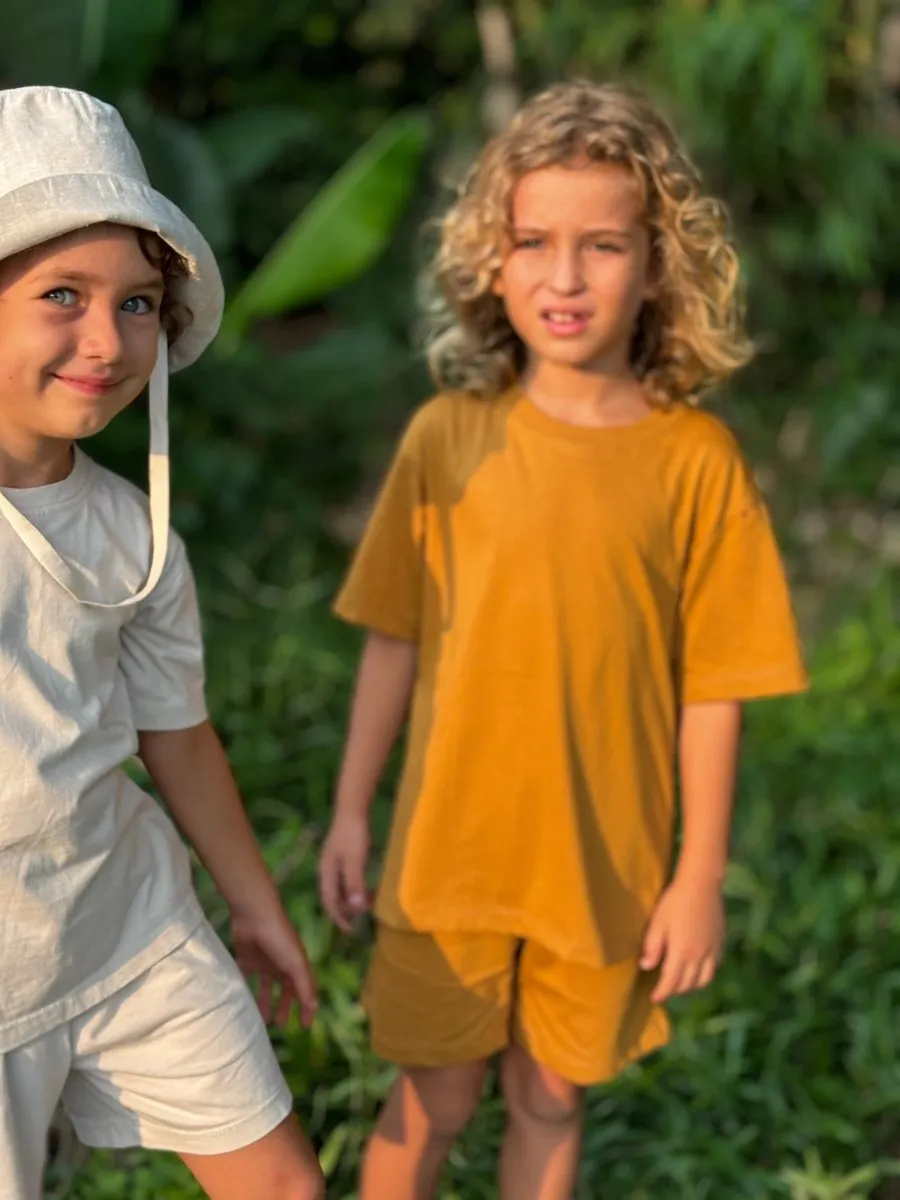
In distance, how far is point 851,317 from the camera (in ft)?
16.5

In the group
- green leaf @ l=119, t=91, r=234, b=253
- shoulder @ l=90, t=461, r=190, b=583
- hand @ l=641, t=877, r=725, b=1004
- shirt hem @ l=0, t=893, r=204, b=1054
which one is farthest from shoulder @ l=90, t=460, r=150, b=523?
green leaf @ l=119, t=91, r=234, b=253

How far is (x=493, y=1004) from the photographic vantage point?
1.90 m

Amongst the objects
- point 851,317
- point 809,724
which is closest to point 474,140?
point 851,317

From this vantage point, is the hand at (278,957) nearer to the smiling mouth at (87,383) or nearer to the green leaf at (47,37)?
the smiling mouth at (87,383)

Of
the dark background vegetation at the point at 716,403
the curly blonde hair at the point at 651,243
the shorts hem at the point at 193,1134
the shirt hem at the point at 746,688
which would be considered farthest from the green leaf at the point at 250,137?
the shorts hem at the point at 193,1134

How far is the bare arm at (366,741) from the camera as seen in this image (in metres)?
1.94

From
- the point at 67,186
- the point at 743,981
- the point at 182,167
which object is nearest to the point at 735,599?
the point at 67,186

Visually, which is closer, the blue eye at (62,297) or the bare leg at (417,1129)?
the blue eye at (62,297)

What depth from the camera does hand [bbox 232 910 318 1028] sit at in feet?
5.53

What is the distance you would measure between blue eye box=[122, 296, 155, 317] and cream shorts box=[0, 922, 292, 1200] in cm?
64

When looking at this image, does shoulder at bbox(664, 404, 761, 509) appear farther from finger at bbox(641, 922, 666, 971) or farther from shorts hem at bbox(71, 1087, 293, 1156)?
shorts hem at bbox(71, 1087, 293, 1156)

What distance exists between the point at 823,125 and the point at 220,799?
3.88m

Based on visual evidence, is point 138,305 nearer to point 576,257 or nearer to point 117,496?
point 117,496

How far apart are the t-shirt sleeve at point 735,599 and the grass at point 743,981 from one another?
1.02 metres
